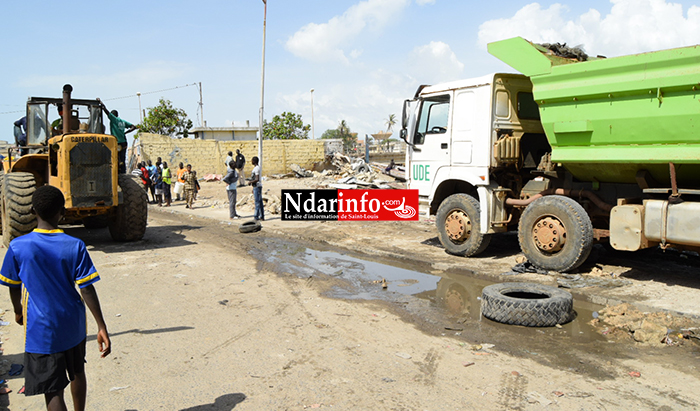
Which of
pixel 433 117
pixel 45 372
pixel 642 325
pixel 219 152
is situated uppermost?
pixel 219 152

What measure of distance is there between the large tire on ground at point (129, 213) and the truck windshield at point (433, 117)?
18.9 ft

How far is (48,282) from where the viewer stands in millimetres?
2979

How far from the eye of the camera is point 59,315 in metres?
2.99

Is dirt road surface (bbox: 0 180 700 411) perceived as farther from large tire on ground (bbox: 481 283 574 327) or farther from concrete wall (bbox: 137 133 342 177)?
concrete wall (bbox: 137 133 342 177)

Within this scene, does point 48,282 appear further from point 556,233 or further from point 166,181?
point 166,181

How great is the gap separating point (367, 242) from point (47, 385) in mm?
8112

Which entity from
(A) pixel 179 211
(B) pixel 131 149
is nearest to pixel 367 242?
(A) pixel 179 211

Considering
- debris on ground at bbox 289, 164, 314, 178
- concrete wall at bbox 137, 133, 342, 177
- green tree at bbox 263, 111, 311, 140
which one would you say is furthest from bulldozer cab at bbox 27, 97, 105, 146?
green tree at bbox 263, 111, 311, 140

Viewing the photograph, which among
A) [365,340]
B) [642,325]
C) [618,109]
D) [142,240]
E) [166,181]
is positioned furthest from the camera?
[166,181]

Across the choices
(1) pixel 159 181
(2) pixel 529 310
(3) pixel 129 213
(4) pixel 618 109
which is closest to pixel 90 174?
(3) pixel 129 213

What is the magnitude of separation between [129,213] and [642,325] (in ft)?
30.1

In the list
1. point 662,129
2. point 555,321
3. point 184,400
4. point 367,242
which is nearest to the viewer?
point 184,400

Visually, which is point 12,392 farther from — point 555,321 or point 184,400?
point 555,321

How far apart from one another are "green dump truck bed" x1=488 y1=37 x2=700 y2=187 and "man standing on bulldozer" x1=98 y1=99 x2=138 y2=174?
7.60 m
